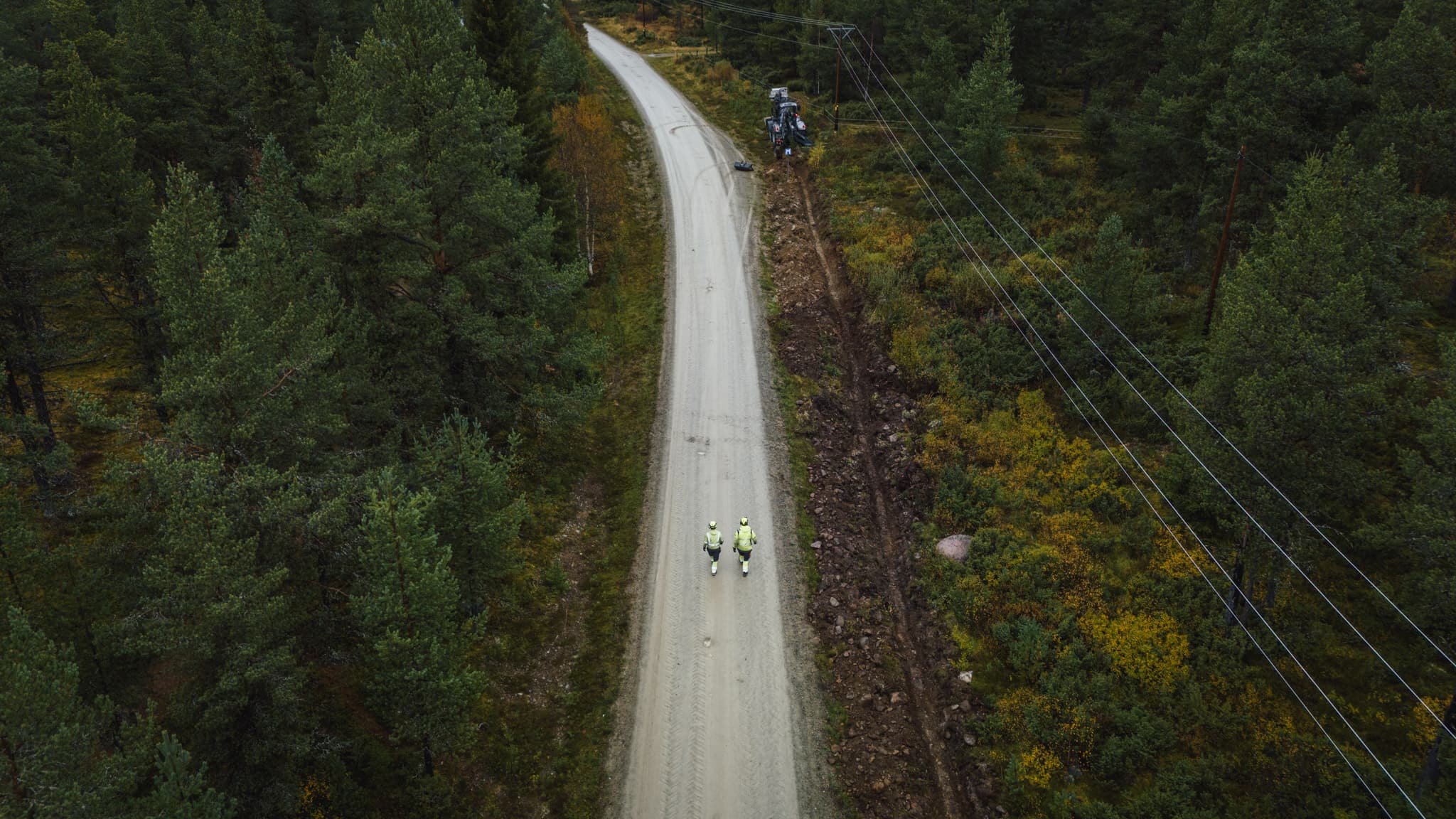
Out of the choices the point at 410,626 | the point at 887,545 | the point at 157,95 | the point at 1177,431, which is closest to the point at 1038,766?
the point at 887,545

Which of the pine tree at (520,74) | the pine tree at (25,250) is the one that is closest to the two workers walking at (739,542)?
the pine tree at (520,74)

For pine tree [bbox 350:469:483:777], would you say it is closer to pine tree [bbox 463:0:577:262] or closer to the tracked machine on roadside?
pine tree [bbox 463:0:577:262]

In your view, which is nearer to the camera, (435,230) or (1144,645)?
(1144,645)

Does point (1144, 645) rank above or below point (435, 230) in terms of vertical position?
below

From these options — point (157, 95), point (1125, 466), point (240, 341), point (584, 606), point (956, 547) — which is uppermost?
point (157, 95)

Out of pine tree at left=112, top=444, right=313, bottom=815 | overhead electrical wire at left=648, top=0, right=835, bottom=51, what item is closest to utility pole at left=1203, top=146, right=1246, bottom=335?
pine tree at left=112, top=444, right=313, bottom=815

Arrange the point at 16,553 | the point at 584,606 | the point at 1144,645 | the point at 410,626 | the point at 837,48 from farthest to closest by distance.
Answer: the point at 837,48, the point at 584,606, the point at 1144,645, the point at 16,553, the point at 410,626

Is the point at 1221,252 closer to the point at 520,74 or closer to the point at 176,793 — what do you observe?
the point at 520,74
